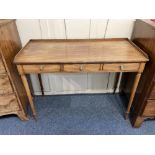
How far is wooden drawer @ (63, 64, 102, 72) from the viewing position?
44.8 inches

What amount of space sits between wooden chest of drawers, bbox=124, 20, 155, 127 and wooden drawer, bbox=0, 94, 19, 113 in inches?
45.5

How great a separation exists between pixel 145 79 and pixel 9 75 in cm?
114

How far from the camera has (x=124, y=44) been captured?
54.8 inches

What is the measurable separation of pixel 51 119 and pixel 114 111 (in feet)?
2.34

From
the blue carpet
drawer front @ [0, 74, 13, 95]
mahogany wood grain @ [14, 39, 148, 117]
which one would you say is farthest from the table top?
the blue carpet

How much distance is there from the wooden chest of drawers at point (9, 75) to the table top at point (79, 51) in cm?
10

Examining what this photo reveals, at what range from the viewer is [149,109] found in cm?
131

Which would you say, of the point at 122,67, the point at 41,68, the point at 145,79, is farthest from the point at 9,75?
the point at 145,79

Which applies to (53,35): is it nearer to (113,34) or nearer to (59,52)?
(59,52)

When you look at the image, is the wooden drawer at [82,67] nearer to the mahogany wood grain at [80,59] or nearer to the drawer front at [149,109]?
the mahogany wood grain at [80,59]

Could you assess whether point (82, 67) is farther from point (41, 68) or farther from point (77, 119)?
point (77, 119)

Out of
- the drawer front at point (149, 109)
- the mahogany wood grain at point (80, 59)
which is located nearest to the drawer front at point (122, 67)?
the mahogany wood grain at point (80, 59)

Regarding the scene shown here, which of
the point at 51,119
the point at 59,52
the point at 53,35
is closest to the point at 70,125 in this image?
the point at 51,119
